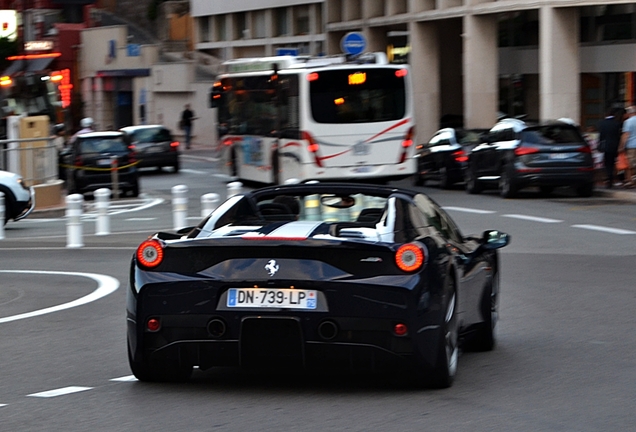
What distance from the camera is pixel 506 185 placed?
27.5 m

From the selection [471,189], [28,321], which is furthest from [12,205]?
[28,321]

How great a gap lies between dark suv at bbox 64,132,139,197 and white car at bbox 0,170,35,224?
9.21 metres

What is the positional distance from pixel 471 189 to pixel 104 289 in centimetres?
1677

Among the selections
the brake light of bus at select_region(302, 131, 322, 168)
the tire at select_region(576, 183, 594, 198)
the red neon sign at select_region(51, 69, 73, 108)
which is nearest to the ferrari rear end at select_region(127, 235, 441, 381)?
the tire at select_region(576, 183, 594, 198)

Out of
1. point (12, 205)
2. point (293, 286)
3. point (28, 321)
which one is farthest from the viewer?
point (12, 205)

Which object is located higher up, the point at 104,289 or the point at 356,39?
the point at 356,39

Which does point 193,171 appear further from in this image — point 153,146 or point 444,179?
point 444,179

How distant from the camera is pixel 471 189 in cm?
2945

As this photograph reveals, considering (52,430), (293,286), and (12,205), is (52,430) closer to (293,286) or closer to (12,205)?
(293,286)

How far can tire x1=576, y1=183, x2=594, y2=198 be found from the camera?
27.1 metres

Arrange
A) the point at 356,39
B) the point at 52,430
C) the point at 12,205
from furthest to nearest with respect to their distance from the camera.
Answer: the point at 356,39, the point at 12,205, the point at 52,430

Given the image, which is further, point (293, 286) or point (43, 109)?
point (43, 109)

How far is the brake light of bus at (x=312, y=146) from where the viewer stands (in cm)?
2873

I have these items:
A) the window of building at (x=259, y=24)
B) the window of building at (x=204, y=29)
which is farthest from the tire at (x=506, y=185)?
the window of building at (x=204, y=29)
